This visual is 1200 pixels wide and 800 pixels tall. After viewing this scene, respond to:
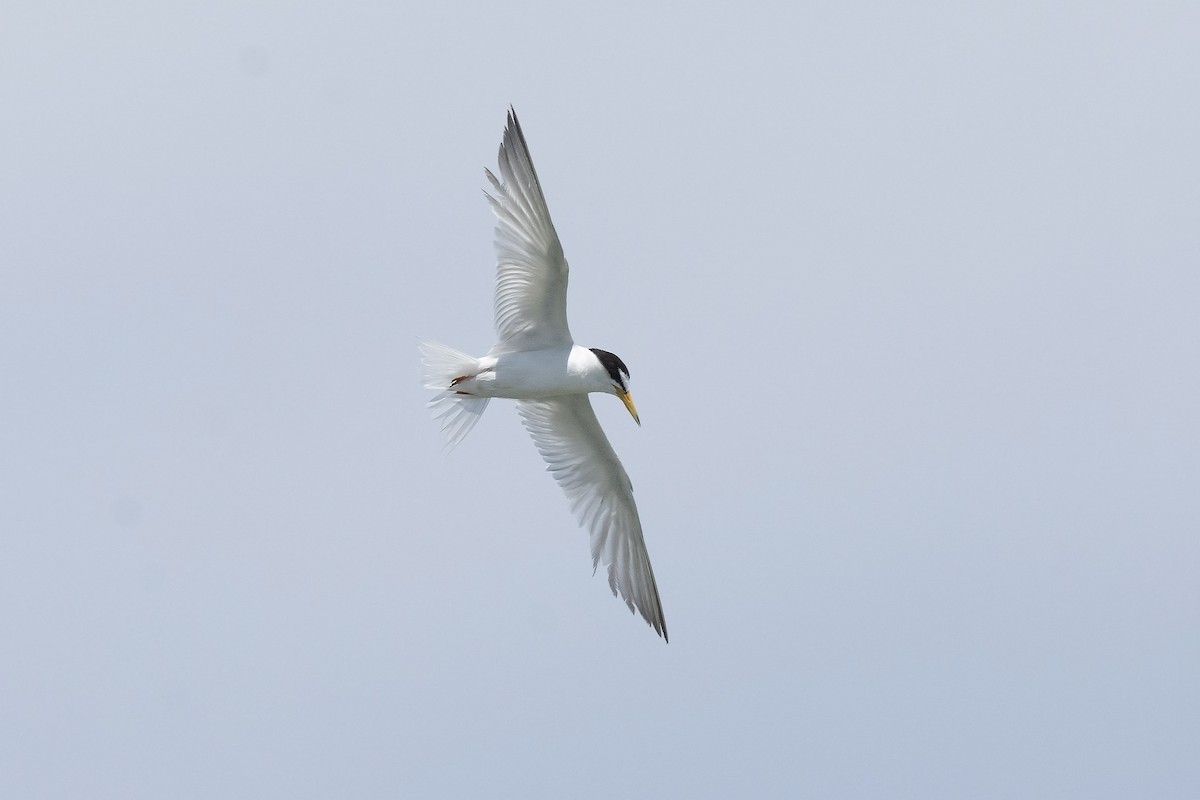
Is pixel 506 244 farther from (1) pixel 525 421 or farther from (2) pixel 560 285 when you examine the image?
(1) pixel 525 421

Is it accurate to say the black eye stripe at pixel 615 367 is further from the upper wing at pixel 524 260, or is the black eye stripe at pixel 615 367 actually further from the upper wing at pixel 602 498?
the upper wing at pixel 602 498

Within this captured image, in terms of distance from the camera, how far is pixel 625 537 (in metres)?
14.6

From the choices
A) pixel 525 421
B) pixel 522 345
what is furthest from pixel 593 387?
pixel 525 421

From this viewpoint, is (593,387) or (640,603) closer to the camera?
(593,387)

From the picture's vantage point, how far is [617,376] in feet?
42.0

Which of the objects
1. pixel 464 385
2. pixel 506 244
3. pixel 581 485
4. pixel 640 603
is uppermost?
pixel 506 244

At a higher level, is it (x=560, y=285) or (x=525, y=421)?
(x=560, y=285)

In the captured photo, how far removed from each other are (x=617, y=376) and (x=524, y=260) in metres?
1.17

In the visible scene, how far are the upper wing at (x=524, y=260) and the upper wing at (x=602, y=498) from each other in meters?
1.30

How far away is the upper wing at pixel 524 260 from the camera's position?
41.3 feet

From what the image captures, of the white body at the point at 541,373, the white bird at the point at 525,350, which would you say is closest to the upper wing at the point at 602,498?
the white bird at the point at 525,350

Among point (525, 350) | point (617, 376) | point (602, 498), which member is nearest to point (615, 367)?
point (617, 376)

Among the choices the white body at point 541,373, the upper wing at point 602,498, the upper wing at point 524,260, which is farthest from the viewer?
the upper wing at point 602,498

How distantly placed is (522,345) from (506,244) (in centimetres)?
87
